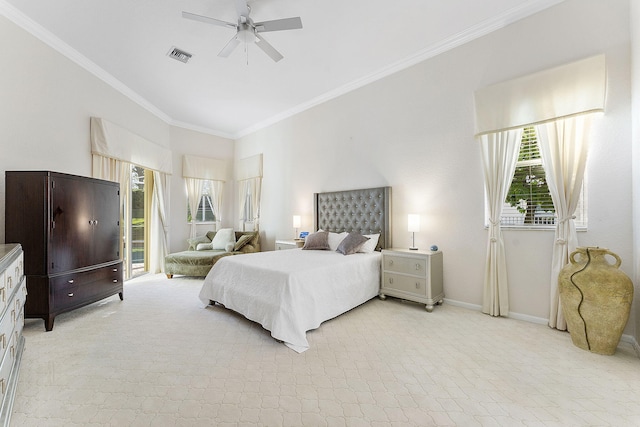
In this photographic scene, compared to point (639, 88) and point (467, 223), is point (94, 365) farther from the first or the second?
point (639, 88)

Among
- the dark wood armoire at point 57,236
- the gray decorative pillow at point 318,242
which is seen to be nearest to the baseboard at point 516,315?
the gray decorative pillow at point 318,242

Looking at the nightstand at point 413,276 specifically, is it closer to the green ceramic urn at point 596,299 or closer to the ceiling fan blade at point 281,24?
the green ceramic urn at point 596,299

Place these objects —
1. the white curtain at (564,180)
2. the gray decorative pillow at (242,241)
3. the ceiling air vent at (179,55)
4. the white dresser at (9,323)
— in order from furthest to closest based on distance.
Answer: the gray decorative pillow at (242,241) → the ceiling air vent at (179,55) → the white curtain at (564,180) → the white dresser at (9,323)

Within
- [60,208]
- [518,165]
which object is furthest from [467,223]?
[60,208]

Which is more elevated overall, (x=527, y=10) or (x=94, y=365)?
(x=527, y=10)

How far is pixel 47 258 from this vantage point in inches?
112

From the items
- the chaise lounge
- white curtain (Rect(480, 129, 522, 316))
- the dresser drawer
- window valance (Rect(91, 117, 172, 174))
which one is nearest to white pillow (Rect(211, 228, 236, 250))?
the chaise lounge

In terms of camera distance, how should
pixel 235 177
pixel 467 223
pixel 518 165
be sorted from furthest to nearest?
pixel 235 177, pixel 467 223, pixel 518 165

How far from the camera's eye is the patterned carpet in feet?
5.28

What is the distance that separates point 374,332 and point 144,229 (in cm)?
529

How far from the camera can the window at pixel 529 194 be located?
2.96 m

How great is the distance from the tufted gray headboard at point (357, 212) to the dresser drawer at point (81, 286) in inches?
126

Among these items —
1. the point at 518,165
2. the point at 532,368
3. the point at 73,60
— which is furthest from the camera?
the point at 73,60

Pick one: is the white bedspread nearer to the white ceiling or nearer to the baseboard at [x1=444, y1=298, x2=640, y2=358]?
the baseboard at [x1=444, y1=298, x2=640, y2=358]
